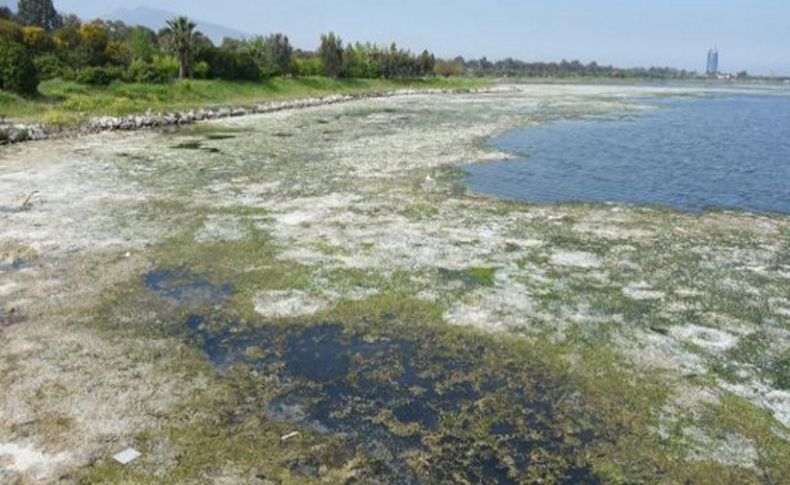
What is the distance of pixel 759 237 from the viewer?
14555 millimetres

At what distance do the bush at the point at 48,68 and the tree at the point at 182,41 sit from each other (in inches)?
408

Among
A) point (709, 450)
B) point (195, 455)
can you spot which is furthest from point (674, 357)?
point (195, 455)

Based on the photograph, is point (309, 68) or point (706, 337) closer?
point (706, 337)

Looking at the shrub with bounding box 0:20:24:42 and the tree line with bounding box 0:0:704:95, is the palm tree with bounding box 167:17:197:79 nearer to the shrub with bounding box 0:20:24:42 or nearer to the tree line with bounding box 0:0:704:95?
the tree line with bounding box 0:0:704:95

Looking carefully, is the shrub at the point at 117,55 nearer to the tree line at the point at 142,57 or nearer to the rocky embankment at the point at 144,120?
the tree line at the point at 142,57

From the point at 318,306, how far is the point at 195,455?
406 centimetres

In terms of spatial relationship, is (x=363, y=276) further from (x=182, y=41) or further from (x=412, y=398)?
(x=182, y=41)

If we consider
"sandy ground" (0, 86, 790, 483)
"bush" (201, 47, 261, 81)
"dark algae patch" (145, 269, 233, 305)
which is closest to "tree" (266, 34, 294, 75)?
"bush" (201, 47, 261, 81)

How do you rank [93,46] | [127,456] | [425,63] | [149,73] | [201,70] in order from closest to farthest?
[127,456]
[149,73]
[93,46]
[201,70]
[425,63]

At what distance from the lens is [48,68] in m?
43.9

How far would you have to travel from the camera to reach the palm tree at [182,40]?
2074 inches

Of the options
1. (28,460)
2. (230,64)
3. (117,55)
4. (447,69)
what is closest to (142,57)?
(117,55)

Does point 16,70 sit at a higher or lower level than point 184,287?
higher

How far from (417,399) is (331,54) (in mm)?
75781
